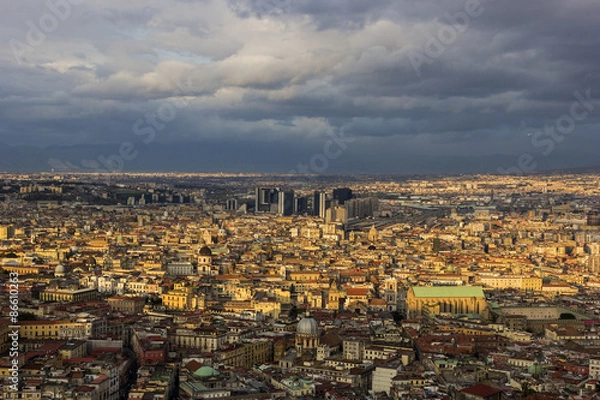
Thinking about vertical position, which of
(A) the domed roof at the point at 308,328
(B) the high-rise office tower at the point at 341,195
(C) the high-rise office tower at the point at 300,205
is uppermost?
(B) the high-rise office tower at the point at 341,195

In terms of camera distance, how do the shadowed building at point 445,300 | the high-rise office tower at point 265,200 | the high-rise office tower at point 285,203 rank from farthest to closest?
the high-rise office tower at point 265,200, the high-rise office tower at point 285,203, the shadowed building at point 445,300

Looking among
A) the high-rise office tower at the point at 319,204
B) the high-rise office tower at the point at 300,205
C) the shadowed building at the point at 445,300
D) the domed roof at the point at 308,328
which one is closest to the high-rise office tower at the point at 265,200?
the high-rise office tower at the point at 300,205

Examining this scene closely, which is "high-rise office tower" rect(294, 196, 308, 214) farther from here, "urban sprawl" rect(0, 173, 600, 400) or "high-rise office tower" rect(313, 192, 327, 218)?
"urban sprawl" rect(0, 173, 600, 400)

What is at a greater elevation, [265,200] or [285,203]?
[265,200]

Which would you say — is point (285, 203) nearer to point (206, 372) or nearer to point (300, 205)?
point (300, 205)

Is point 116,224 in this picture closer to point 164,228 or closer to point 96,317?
point 164,228

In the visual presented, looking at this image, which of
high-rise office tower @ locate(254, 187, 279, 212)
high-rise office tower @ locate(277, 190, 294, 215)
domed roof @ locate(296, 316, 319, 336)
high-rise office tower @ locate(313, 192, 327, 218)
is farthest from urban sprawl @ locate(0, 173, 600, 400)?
high-rise office tower @ locate(254, 187, 279, 212)

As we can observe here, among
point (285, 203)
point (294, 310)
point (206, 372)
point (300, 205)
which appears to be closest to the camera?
point (206, 372)

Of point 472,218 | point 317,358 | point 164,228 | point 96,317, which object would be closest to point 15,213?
point 164,228

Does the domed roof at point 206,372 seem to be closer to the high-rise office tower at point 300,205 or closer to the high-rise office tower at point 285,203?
the high-rise office tower at point 285,203

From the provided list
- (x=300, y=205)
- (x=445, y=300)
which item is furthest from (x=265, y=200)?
(x=445, y=300)

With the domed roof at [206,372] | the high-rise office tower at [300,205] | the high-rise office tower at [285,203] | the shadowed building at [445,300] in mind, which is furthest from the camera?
the high-rise office tower at [300,205]
